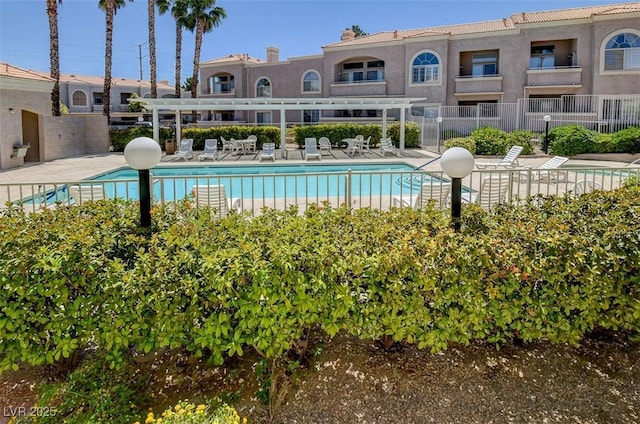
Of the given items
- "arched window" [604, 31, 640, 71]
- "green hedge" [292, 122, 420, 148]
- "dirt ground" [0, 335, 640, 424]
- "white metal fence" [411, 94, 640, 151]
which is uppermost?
"arched window" [604, 31, 640, 71]

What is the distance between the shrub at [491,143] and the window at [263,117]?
69.9 feet

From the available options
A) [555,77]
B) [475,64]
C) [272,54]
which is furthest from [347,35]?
[555,77]

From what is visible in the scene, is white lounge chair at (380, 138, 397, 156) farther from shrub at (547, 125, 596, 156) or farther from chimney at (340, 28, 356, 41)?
chimney at (340, 28, 356, 41)

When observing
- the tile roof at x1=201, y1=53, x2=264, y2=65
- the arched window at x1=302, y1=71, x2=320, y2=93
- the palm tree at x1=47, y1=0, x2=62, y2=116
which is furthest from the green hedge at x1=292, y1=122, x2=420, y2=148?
the tile roof at x1=201, y1=53, x2=264, y2=65

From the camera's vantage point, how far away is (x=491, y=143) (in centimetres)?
2358

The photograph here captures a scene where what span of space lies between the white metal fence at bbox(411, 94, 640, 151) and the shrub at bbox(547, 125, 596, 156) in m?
3.48

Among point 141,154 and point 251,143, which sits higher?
point 251,143

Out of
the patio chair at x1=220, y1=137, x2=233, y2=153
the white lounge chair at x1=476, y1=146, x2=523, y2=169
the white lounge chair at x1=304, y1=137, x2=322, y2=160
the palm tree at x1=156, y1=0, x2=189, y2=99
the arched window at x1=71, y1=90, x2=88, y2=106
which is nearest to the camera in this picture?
Result: the white lounge chair at x1=476, y1=146, x2=523, y2=169

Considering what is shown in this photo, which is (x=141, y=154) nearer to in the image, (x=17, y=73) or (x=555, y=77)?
(x=17, y=73)

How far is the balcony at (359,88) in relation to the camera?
35241mm

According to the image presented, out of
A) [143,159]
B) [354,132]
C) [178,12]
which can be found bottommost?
[143,159]

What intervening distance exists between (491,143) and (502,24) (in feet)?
45.4

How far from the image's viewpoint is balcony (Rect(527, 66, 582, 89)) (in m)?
29.1

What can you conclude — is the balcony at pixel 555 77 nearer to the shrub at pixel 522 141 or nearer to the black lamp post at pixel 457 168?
the shrub at pixel 522 141
